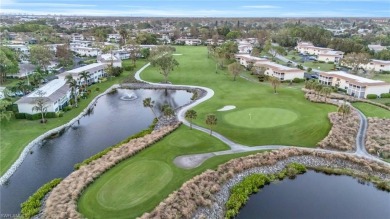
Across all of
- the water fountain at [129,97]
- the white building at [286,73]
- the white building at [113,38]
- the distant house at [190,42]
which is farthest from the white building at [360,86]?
the white building at [113,38]

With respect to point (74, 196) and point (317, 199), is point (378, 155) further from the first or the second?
point (74, 196)

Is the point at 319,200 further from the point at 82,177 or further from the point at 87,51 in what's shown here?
the point at 87,51

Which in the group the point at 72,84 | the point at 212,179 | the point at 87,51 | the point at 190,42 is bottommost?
the point at 212,179

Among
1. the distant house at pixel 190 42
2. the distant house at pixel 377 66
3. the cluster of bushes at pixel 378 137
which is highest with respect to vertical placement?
the distant house at pixel 190 42

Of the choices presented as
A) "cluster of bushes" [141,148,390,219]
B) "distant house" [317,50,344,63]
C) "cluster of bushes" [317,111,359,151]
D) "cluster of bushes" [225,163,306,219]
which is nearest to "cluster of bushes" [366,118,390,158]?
"cluster of bushes" [317,111,359,151]

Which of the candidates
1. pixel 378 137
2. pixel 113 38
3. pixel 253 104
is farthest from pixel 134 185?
pixel 113 38

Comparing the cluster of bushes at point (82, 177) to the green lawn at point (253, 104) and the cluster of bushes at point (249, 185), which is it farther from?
the cluster of bushes at point (249, 185)
